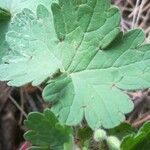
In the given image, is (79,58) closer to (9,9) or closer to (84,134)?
(84,134)

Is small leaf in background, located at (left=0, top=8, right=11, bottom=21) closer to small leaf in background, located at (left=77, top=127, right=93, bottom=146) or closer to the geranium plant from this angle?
the geranium plant

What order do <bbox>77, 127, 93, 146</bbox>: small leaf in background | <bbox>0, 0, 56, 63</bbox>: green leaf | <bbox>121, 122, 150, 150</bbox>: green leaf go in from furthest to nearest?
<bbox>0, 0, 56, 63</bbox>: green leaf, <bbox>77, 127, 93, 146</bbox>: small leaf in background, <bbox>121, 122, 150, 150</bbox>: green leaf

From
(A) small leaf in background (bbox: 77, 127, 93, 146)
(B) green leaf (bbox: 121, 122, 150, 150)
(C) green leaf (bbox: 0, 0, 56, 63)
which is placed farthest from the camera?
(C) green leaf (bbox: 0, 0, 56, 63)

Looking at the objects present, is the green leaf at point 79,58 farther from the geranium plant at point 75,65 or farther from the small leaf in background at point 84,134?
the small leaf in background at point 84,134

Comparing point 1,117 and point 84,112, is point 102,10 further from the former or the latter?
point 1,117

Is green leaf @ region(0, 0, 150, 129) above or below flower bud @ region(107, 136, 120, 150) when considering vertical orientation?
above

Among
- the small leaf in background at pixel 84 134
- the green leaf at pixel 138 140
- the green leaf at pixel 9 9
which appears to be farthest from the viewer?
the green leaf at pixel 9 9

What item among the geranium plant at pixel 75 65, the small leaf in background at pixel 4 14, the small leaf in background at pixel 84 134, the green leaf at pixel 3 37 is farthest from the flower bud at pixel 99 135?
the small leaf in background at pixel 4 14

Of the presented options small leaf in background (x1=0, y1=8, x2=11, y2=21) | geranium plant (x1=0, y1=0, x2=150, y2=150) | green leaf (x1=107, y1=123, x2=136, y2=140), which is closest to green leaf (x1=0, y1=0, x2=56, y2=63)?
small leaf in background (x1=0, y1=8, x2=11, y2=21)
